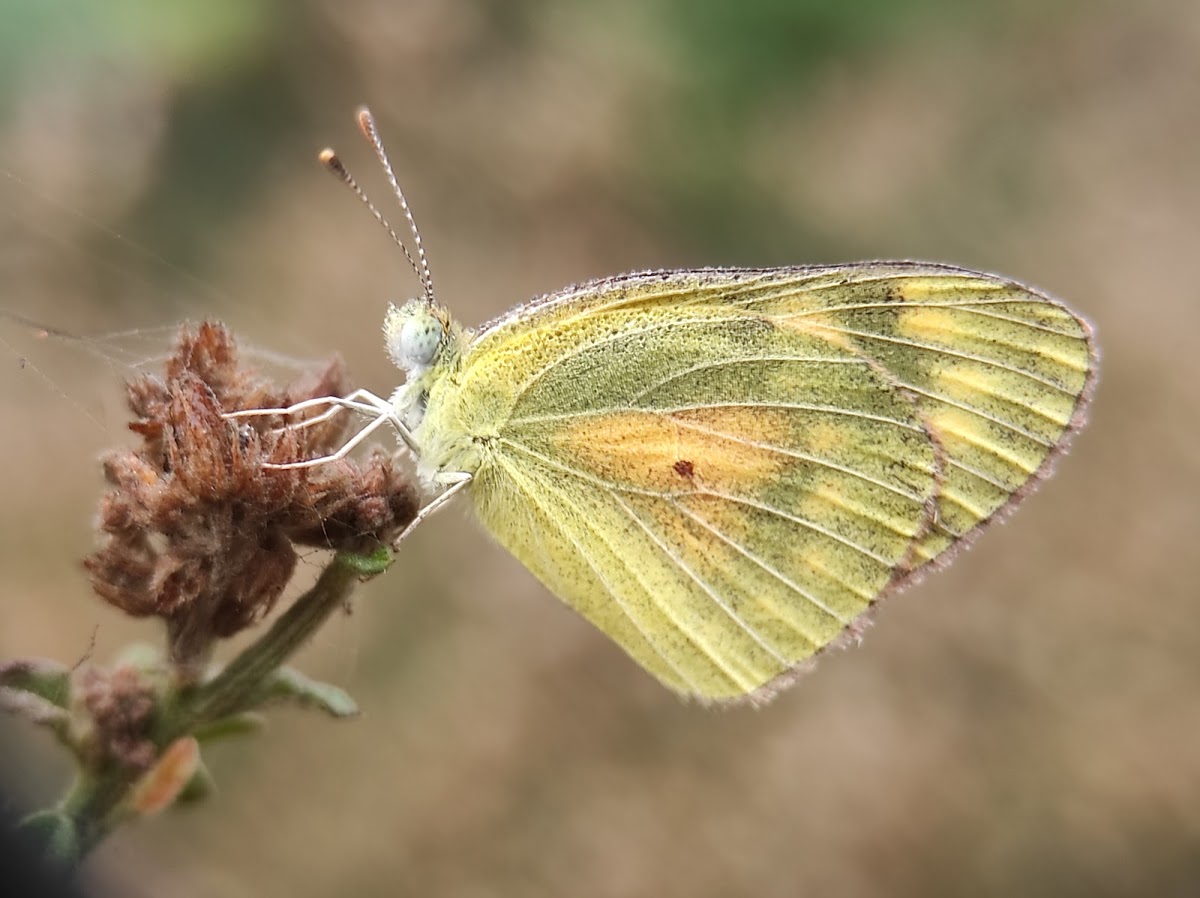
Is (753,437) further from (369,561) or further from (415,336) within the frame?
(369,561)

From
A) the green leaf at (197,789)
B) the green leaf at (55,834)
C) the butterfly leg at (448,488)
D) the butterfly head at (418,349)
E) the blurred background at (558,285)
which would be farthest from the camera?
the blurred background at (558,285)

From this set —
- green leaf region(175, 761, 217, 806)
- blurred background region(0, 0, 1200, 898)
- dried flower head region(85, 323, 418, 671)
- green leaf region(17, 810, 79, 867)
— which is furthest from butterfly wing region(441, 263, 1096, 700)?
blurred background region(0, 0, 1200, 898)

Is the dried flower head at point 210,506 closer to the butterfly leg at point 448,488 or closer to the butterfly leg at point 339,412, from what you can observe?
the butterfly leg at point 339,412

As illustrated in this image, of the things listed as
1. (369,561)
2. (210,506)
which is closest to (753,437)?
(369,561)

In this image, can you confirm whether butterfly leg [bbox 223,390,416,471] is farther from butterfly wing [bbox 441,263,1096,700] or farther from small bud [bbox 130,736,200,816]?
small bud [bbox 130,736,200,816]

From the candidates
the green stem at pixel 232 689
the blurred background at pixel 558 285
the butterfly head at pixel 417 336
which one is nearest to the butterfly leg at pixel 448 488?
the butterfly head at pixel 417 336

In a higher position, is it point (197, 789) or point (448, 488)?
point (448, 488)
